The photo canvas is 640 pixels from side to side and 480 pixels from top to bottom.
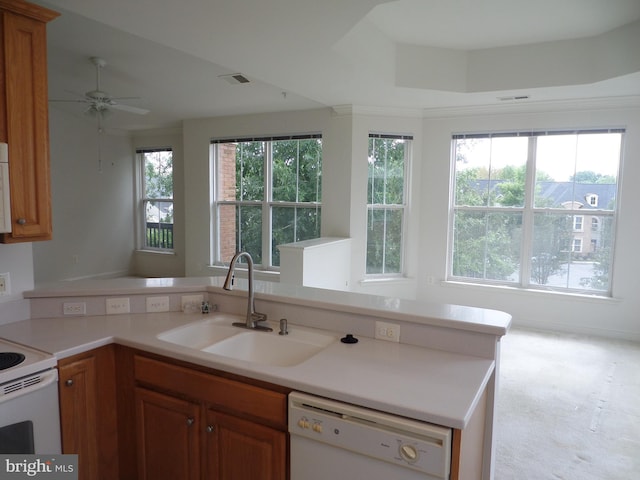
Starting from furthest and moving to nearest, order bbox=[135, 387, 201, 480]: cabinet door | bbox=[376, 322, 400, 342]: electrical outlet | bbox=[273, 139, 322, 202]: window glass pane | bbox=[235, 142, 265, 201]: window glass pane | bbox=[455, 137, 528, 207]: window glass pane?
1. bbox=[235, 142, 265, 201]: window glass pane
2. bbox=[273, 139, 322, 202]: window glass pane
3. bbox=[455, 137, 528, 207]: window glass pane
4. bbox=[376, 322, 400, 342]: electrical outlet
5. bbox=[135, 387, 201, 480]: cabinet door

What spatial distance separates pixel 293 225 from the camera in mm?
5918

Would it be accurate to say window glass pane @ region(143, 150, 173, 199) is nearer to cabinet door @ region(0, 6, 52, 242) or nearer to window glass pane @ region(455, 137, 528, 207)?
window glass pane @ region(455, 137, 528, 207)

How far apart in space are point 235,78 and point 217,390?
3697 mm

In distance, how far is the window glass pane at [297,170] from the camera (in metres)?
5.68

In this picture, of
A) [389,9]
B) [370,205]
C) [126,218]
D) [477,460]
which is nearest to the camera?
[477,460]

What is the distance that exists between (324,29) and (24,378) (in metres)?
2.60

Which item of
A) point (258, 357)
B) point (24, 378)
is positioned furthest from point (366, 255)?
point (24, 378)

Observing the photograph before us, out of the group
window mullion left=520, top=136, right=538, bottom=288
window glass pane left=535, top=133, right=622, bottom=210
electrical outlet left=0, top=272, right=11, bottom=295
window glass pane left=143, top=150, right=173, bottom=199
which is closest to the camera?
electrical outlet left=0, top=272, right=11, bottom=295

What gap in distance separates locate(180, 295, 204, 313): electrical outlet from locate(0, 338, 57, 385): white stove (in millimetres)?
750

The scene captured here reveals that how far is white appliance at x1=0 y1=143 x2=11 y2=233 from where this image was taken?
184cm

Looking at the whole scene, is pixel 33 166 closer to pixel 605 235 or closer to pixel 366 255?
pixel 366 255

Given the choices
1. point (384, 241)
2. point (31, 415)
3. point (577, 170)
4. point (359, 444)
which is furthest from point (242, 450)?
point (577, 170)

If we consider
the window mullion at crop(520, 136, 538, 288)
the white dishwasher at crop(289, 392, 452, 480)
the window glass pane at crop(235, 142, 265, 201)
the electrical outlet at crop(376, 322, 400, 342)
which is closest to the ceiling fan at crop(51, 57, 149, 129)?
the window glass pane at crop(235, 142, 265, 201)

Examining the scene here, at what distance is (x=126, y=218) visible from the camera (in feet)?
25.0
